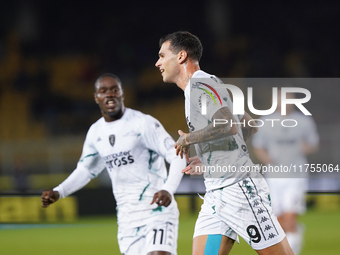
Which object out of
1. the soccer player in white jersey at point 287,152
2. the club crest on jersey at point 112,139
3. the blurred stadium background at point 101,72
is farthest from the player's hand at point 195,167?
the blurred stadium background at point 101,72

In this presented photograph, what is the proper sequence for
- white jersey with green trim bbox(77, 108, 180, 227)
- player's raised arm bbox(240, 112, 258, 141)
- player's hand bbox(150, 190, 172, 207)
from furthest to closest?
white jersey with green trim bbox(77, 108, 180, 227), player's hand bbox(150, 190, 172, 207), player's raised arm bbox(240, 112, 258, 141)

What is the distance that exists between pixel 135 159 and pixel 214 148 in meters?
1.40

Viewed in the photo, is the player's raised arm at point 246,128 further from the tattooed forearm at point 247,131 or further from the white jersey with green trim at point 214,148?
the white jersey with green trim at point 214,148

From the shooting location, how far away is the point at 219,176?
3545 mm

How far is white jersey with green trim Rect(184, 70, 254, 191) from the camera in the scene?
345 centimetres

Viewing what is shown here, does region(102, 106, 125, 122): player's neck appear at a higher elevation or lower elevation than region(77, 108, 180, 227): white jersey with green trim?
higher

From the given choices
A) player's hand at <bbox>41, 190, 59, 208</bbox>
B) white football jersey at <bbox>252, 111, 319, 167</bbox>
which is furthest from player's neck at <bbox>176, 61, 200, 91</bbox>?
white football jersey at <bbox>252, 111, 319, 167</bbox>

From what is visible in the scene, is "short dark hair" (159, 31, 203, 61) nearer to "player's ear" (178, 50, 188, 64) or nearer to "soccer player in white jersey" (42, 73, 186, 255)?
"player's ear" (178, 50, 188, 64)

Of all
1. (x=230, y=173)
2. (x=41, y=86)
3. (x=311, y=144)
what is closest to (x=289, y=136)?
(x=311, y=144)

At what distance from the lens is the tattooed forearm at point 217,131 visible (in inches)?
127

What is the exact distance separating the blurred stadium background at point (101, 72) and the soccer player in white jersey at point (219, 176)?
14.2ft

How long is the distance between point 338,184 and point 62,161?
6.69m

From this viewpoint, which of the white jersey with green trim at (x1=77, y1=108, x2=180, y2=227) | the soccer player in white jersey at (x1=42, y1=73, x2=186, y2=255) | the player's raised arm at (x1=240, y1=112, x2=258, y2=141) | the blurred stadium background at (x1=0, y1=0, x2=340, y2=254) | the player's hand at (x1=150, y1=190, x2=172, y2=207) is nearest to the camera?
the player's raised arm at (x1=240, y1=112, x2=258, y2=141)

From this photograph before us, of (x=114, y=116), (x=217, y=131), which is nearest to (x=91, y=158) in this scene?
(x=114, y=116)
